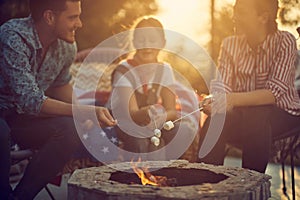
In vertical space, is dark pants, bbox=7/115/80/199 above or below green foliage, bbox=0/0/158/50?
below

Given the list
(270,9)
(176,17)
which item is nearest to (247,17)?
(270,9)

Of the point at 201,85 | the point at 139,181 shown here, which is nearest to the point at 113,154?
the point at 139,181

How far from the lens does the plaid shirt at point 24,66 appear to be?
2.50 m

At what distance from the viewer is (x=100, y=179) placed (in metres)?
1.88

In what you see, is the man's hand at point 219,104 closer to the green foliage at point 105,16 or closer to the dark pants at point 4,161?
the dark pants at point 4,161

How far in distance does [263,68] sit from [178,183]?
1.15m

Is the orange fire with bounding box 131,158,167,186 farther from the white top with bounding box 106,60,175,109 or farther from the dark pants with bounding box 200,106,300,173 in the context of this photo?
the white top with bounding box 106,60,175,109

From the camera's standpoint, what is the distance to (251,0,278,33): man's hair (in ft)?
9.73

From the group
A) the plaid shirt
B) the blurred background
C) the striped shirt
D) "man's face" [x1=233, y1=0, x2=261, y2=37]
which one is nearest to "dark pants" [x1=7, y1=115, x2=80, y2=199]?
the plaid shirt

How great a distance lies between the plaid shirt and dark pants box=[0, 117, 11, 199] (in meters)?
0.16

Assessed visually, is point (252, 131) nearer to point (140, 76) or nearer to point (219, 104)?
point (219, 104)

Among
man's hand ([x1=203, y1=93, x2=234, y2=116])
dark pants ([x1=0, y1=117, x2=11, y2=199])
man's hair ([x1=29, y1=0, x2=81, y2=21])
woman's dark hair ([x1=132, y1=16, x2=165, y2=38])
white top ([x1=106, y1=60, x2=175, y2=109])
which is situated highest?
man's hair ([x1=29, y1=0, x2=81, y2=21])

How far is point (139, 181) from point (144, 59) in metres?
1.52

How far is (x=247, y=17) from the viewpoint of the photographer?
118 inches
